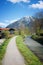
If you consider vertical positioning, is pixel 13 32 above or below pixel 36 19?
below

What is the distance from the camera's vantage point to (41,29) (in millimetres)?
84938

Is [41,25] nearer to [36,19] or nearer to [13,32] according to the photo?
[36,19]

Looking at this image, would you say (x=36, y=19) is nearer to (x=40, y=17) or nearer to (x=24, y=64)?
(x=40, y=17)

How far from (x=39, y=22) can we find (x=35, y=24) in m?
4.50

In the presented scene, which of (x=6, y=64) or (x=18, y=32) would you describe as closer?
(x=6, y=64)

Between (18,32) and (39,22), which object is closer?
(39,22)

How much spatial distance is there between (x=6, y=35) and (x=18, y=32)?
33701mm

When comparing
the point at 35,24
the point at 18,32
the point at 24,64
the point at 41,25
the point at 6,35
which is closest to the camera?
the point at 24,64

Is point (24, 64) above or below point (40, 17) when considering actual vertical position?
below

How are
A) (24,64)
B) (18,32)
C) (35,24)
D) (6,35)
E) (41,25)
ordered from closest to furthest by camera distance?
(24,64), (6,35), (41,25), (35,24), (18,32)

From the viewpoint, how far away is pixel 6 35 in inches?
2672

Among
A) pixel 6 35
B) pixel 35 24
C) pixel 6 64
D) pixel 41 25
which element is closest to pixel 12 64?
pixel 6 64

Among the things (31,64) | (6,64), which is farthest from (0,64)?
(31,64)

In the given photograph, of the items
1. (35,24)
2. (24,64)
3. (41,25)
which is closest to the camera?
(24,64)
